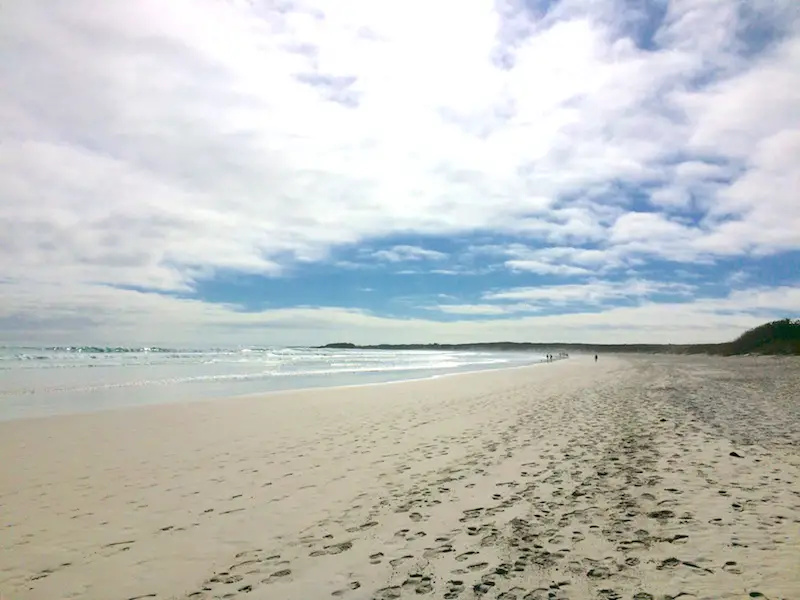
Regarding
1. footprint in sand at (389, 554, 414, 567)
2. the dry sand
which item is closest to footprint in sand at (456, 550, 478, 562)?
the dry sand

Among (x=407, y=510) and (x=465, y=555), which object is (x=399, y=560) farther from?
(x=407, y=510)

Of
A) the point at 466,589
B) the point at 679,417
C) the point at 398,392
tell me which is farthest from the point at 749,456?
the point at 398,392

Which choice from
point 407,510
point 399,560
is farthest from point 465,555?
point 407,510

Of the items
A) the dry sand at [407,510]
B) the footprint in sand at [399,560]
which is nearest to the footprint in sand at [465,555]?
the dry sand at [407,510]

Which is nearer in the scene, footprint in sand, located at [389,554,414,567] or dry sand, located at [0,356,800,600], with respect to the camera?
dry sand, located at [0,356,800,600]

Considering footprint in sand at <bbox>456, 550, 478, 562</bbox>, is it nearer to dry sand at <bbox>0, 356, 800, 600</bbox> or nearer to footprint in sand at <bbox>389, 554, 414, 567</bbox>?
dry sand at <bbox>0, 356, 800, 600</bbox>

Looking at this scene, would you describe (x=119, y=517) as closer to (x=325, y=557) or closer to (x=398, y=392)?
(x=325, y=557)

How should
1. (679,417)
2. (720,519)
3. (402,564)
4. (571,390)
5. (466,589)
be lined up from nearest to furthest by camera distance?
(466,589), (402,564), (720,519), (679,417), (571,390)

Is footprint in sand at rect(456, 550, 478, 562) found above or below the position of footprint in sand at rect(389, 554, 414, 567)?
above

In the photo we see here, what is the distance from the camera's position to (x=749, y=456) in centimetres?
1052

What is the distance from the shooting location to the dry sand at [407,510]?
218 inches

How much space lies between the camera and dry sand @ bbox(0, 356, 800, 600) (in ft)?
18.2

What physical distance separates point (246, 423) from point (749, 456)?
1329 centimetres

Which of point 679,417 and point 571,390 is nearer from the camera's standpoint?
point 679,417
